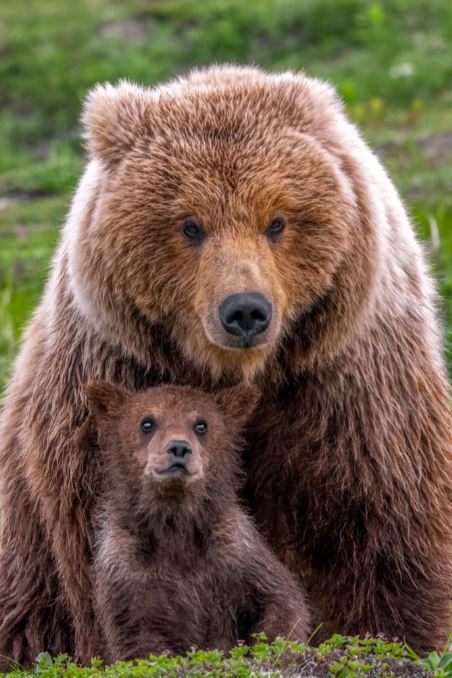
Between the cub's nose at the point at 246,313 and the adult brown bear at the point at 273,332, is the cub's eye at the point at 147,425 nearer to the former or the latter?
the adult brown bear at the point at 273,332

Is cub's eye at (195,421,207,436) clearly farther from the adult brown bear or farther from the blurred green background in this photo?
the blurred green background

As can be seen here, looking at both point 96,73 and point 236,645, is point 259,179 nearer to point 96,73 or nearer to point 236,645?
point 236,645

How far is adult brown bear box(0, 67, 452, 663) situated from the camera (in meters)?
6.61

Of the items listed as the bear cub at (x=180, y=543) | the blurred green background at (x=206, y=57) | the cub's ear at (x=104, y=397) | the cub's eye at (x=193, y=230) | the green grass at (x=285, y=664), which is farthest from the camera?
the blurred green background at (x=206, y=57)

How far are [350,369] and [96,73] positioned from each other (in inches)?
409

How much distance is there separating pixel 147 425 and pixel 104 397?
239 mm

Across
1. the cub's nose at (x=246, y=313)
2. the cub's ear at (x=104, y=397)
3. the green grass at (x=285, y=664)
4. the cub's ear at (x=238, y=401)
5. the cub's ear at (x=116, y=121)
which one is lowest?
the green grass at (x=285, y=664)

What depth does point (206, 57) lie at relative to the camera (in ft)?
56.3

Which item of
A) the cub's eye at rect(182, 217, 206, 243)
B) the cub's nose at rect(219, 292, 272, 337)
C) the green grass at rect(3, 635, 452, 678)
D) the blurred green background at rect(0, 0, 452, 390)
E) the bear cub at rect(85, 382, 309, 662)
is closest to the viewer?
the green grass at rect(3, 635, 452, 678)

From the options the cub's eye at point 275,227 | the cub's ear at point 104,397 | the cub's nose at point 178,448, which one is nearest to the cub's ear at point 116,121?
the cub's eye at point 275,227

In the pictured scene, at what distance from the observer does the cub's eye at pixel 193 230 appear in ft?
21.6

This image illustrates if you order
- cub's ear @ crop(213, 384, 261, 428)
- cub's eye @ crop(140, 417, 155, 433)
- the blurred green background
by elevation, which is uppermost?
Result: the blurred green background

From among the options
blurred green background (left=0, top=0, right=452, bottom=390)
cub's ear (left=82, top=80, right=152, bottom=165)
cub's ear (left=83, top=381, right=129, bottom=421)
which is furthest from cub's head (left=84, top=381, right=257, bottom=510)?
blurred green background (left=0, top=0, right=452, bottom=390)

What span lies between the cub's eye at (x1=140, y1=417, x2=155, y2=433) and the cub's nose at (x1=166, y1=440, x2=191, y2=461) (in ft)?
0.98
